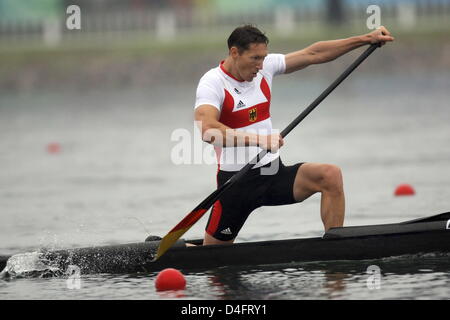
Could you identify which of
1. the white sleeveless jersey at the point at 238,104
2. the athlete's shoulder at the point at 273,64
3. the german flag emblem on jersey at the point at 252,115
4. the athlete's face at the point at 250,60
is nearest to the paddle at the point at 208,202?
the white sleeveless jersey at the point at 238,104

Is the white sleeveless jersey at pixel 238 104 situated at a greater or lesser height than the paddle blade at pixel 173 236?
greater

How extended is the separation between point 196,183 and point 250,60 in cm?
737

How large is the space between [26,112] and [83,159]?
1153 cm

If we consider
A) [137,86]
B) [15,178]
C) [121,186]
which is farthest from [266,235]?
[137,86]

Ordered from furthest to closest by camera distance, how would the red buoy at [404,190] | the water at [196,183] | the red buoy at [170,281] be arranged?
1. the red buoy at [404,190]
2. the water at [196,183]
3. the red buoy at [170,281]

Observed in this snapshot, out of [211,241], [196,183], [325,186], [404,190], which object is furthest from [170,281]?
[196,183]

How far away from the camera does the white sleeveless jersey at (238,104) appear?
10.2 meters

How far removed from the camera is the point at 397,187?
15273mm

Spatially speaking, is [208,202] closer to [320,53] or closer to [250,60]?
[250,60]

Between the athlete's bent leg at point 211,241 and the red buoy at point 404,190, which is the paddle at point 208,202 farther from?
the red buoy at point 404,190

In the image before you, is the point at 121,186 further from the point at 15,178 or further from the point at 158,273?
the point at 158,273

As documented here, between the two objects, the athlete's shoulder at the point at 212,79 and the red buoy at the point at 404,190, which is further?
the red buoy at the point at 404,190

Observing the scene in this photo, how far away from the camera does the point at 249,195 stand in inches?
408

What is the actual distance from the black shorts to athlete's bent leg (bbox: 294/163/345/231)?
76 mm
